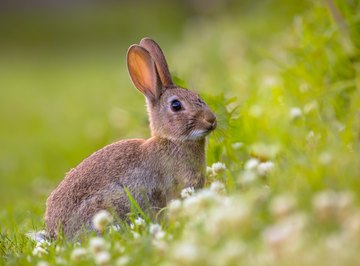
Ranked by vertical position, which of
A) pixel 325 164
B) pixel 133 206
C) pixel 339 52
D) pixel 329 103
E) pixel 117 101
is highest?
pixel 117 101

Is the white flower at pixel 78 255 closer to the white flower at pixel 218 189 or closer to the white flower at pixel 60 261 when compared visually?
the white flower at pixel 60 261

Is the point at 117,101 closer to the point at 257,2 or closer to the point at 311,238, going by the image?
the point at 257,2

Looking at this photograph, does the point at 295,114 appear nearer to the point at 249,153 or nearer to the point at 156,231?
the point at 249,153

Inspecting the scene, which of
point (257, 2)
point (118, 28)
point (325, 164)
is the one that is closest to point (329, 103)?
point (325, 164)

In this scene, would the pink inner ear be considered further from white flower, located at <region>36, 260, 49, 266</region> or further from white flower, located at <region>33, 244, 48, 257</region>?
white flower, located at <region>36, 260, 49, 266</region>

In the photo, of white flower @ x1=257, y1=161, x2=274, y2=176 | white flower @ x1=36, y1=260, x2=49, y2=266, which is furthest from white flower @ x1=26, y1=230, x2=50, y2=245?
white flower @ x1=257, y1=161, x2=274, y2=176

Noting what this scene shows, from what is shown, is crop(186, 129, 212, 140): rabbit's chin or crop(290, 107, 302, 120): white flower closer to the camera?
crop(186, 129, 212, 140): rabbit's chin

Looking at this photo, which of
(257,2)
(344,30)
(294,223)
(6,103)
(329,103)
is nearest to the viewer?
(294,223)
